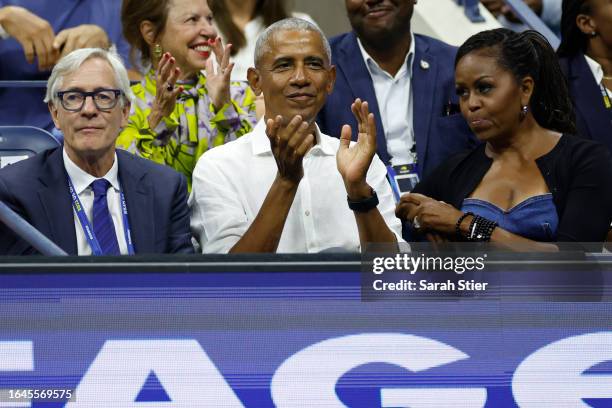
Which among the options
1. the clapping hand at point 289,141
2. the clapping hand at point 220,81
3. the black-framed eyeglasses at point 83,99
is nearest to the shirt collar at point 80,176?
the black-framed eyeglasses at point 83,99

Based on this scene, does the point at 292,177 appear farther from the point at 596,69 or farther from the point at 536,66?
the point at 596,69

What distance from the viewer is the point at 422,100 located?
226 inches

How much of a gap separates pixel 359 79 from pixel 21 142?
5.16ft

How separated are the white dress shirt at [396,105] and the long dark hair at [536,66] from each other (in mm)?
675

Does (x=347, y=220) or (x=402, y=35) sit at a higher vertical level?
(x=402, y=35)

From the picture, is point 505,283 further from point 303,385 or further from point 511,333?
point 303,385

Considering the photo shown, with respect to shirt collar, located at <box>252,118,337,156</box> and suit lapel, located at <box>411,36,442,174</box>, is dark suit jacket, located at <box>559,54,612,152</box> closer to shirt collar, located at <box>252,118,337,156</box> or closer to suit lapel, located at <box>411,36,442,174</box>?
suit lapel, located at <box>411,36,442,174</box>

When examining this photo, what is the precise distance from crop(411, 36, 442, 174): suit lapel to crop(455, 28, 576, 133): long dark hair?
601mm

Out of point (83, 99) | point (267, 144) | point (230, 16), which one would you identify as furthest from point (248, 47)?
point (83, 99)

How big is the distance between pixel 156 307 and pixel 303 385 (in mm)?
522

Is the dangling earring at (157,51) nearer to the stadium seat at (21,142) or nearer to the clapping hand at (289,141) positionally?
the stadium seat at (21,142)

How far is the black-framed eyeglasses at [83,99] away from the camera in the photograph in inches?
197

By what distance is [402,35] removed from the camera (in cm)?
595

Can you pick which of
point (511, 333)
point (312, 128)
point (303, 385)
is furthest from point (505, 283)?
point (312, 128)
